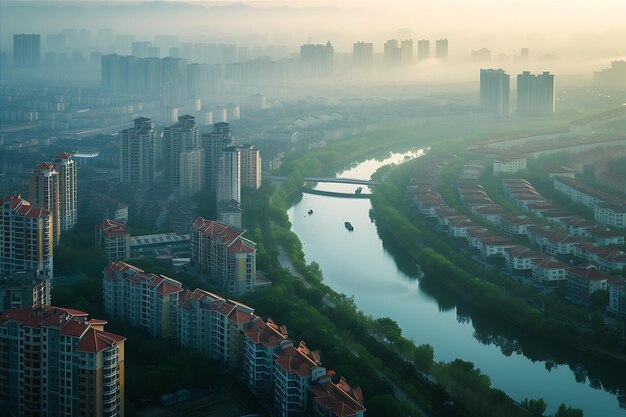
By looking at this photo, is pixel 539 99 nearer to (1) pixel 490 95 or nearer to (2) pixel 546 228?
(1) pixel 490 95

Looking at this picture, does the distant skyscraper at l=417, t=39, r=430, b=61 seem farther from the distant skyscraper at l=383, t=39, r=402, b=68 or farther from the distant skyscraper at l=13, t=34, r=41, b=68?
the distant skyscraper at l=13, t=34, r=41, b=68

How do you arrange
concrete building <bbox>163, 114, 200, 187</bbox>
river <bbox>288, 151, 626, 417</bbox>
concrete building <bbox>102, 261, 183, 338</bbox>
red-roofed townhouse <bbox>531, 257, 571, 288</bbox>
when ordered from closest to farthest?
river <bbox>288, 151, 626, 417</bbox>, concrete building <bbox>102, 261, 183, 338</bbox>, red-roofed townhouse <bbox>531, 257, 571, 288</bbox>, concrete building <bbox>163, 114, 200, 187</bbox>

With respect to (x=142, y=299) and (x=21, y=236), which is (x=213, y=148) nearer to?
(x=21, y=236)

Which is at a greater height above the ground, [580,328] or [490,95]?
[490,95]

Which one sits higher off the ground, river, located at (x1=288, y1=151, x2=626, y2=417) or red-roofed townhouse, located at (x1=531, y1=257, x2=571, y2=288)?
red-roofed townhouse, located at (x1=531, y1=257, x2=571, y2=288)

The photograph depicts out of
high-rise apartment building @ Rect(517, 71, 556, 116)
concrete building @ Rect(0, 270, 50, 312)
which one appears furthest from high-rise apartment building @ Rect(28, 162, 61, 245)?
high-rise apartment building @ Rect(517, 71, 556, 116)

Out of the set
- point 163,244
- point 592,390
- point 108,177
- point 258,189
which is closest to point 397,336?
point 592,390

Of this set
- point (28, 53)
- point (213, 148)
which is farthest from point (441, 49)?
point (213, 148)
